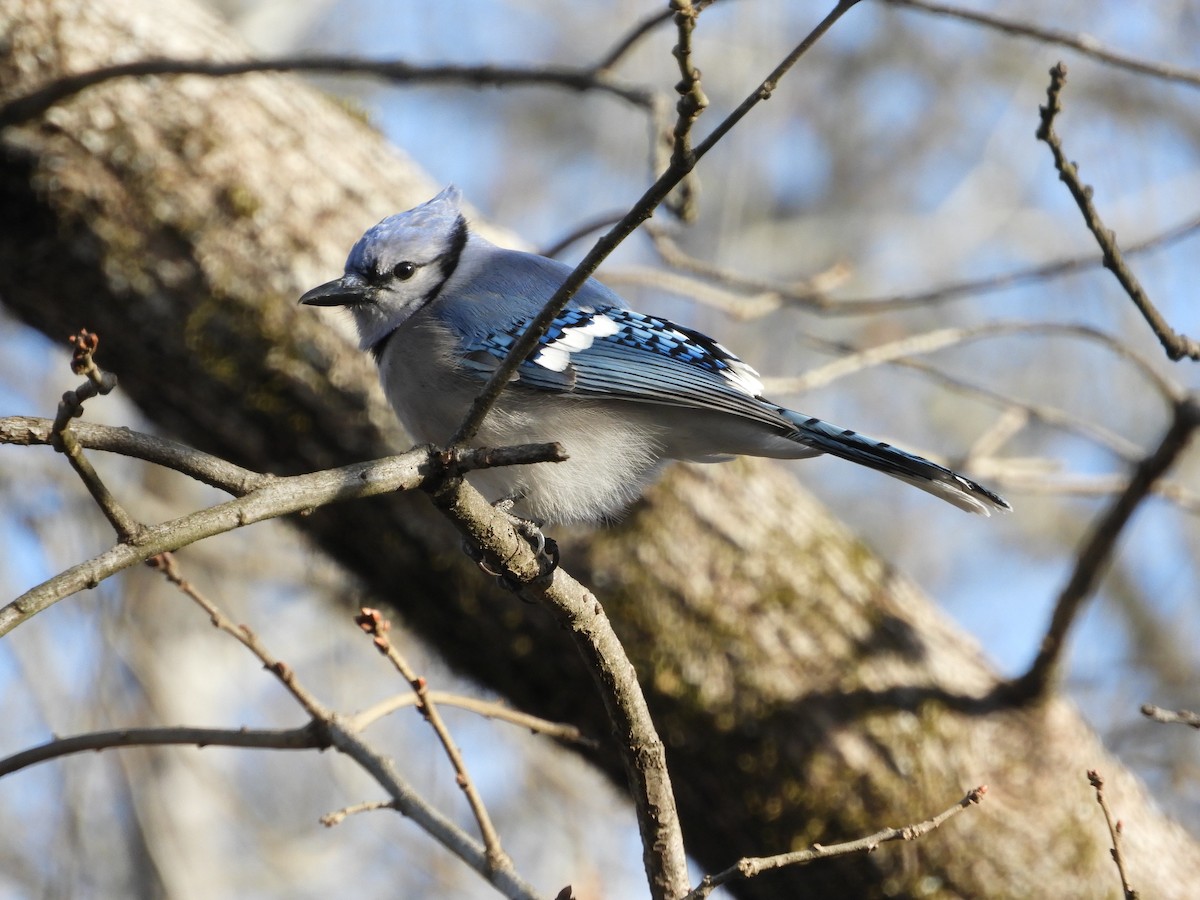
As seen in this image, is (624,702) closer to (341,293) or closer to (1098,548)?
(341,293)

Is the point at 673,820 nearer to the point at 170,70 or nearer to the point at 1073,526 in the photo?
the point at 170,70

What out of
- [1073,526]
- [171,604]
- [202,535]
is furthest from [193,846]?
[1073,526]

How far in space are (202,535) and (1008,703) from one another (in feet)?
7.94

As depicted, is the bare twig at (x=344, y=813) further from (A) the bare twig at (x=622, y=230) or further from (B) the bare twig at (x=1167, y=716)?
(B) the bare twig at (x=1167, y=716)

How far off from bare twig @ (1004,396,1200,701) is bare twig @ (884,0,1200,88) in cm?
79

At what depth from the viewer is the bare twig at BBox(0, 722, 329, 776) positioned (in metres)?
1.85

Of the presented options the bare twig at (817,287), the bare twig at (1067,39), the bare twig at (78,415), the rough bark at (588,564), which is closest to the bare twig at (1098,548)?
the rough bark at (588,564)

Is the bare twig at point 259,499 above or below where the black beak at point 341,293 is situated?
below

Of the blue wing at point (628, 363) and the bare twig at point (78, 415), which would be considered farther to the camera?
the blue wing at point (628, 363)

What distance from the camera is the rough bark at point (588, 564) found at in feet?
9.71

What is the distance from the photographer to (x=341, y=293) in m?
2.66

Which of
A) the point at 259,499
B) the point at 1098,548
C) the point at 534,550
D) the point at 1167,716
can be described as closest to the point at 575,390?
the point at 534,550

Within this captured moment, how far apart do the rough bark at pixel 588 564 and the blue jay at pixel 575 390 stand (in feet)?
1.87

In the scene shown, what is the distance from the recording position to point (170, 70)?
2.81 metres
